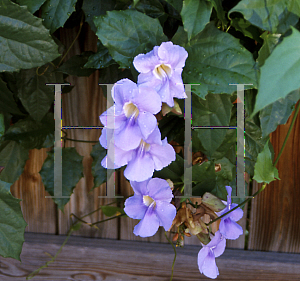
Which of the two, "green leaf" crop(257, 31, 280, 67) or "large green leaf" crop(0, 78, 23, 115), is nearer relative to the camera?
"green leaf" crop(257, 31, 280, 67)

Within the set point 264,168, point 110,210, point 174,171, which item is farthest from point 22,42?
point 110,210

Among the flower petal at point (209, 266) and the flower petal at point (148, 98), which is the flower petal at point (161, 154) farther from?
the flower petal at point (209, 266)

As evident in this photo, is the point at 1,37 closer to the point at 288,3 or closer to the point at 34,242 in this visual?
the point at 288,3

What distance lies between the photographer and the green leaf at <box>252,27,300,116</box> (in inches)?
11.6

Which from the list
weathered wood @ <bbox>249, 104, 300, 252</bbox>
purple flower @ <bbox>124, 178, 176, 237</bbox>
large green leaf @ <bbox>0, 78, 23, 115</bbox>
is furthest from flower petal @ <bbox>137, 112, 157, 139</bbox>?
weathered wood @ <bbox>249, 104, 300, 252</bbox>

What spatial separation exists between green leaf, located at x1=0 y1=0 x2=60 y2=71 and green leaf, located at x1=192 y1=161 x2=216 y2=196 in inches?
13.6

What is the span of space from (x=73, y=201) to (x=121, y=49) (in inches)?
27.2

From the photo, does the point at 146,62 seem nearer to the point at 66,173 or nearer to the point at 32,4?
the point at 32,4

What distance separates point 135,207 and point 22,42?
368mm

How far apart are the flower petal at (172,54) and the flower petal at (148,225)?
0.87 feet

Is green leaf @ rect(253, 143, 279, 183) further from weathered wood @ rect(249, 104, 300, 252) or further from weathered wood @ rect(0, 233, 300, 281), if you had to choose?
weathered wood @ rect(0, 233, 300, 281)

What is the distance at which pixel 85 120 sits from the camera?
0.91m

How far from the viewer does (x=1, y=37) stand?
1.70 feet

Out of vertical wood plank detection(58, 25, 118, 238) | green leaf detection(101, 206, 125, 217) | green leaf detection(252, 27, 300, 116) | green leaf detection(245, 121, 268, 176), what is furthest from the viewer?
green leaf detection(101, 206, 125, 217)
